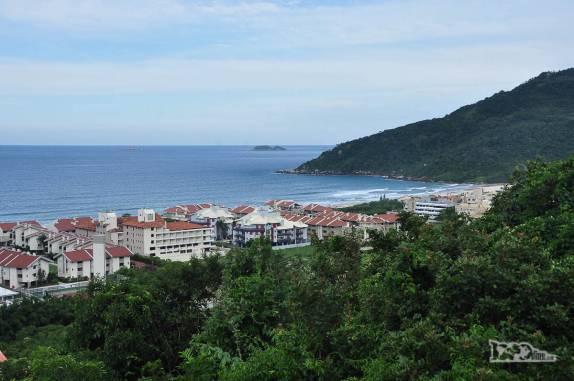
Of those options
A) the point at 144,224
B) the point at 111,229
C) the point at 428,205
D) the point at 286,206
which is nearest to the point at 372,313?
the point at 144,224

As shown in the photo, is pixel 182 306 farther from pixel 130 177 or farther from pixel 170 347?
pixel 130 177

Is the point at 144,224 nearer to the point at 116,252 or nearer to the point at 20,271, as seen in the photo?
the point at 116,252

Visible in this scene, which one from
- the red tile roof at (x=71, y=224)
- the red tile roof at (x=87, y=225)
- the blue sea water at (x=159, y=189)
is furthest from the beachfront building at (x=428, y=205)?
the red tile roof at (x=71, y=224)

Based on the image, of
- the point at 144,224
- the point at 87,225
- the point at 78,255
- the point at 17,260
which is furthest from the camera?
the point at 87,225

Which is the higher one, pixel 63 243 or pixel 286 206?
pixel 286 206

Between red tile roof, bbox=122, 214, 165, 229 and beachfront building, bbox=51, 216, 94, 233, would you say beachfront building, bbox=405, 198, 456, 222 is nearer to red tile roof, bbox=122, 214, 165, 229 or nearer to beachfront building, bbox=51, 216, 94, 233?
red tile roof, bbox=122, 214, 165, 229

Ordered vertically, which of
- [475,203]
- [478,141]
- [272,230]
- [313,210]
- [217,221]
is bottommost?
[272,230]

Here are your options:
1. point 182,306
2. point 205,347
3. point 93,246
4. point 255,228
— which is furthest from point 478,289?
point 255,228
